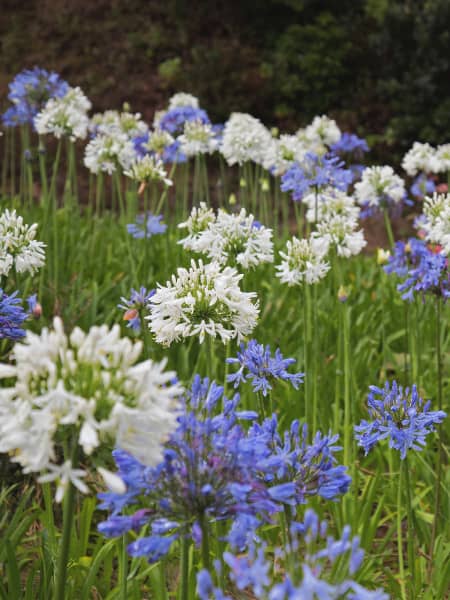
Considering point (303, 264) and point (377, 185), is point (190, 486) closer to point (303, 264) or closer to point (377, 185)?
point (303, 264)

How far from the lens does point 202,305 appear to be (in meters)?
1.81

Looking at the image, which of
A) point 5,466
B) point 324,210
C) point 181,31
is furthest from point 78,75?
point 5,466

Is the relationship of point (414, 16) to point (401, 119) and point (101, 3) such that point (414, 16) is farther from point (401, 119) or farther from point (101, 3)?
point (101, 3)

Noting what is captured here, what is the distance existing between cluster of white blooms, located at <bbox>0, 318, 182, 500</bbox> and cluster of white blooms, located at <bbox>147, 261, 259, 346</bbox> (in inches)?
29.3

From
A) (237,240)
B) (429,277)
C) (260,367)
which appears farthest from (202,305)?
(429,277)

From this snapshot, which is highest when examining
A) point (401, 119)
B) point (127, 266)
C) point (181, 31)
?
point (181, 31)

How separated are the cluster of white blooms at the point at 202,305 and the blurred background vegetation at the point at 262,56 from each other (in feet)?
33.2

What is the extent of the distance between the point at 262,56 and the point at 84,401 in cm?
1355

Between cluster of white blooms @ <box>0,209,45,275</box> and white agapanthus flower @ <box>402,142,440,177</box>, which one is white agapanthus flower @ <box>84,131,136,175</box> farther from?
cluster of white blooms @ <box>0,209,45,275</box>

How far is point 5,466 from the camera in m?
2.52

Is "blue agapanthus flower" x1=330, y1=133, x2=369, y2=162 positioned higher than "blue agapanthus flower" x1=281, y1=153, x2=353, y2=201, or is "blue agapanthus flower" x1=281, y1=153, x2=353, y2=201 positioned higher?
"blue agapanthus flower" x1=330, y1=133, x2=369, y2=162

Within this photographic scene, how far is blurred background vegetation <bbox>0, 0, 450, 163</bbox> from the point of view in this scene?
11.4 meters

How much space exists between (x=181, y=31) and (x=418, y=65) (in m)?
4.82

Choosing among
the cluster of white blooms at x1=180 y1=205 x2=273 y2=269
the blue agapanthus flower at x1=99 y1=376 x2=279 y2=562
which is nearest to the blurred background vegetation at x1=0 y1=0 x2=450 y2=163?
the cluster of white blooms at x1=180 y1=205 x2=273 y2=269
